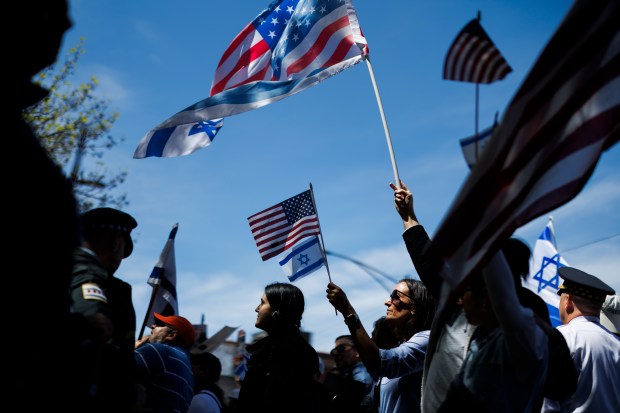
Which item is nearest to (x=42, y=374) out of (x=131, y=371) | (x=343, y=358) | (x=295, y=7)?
(x=131, y=371)

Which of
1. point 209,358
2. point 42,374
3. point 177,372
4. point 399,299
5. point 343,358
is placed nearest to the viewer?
point 42,374

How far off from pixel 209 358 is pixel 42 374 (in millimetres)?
5580

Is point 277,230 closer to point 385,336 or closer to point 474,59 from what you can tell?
point 385,336

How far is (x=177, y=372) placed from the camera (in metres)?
4.73

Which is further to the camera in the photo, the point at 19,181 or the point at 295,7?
the point at 295,7

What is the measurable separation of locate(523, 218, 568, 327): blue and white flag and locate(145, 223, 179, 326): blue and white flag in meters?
4.11

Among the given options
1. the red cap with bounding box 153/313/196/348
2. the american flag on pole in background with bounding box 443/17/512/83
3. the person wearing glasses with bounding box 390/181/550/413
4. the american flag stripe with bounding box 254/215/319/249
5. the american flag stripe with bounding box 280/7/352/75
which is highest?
the american flag stripe with bounding box 280/7/352/75

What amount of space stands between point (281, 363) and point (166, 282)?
158cm

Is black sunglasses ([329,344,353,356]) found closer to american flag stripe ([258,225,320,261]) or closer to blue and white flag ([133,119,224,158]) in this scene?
american flag stripe ([258,225,320,261])

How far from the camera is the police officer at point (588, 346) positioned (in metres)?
4.91

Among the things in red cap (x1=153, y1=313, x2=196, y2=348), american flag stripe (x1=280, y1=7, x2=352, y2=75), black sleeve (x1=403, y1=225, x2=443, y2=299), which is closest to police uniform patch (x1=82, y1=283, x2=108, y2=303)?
black sleeve (x1=403, y1=225, x2=443, y2=299)

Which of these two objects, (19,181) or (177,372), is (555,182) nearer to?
(19,181)

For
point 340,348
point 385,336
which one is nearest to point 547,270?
point 340,348

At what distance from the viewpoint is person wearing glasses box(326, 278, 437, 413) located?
4352mm
